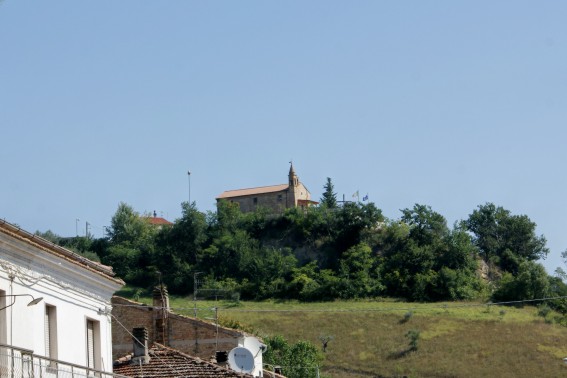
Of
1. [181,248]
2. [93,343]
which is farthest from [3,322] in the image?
[181,248]

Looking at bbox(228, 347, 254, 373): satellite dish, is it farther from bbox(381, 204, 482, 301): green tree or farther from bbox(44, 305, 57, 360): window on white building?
bbox(381, 204, 482, 301): green tree

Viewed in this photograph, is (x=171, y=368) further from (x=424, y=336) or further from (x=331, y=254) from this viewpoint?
(x=331, y=254)

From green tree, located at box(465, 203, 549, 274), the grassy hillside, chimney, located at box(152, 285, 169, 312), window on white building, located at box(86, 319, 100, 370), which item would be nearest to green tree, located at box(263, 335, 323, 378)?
the grassy hillside

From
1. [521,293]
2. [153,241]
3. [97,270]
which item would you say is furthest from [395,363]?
[97,270]

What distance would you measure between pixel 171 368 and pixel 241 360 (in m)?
2.09

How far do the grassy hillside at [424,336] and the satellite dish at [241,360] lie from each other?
75.4 metres

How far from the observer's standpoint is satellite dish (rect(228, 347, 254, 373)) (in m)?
30.2

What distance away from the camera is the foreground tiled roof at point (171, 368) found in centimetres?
2819

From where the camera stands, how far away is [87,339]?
69.6ft

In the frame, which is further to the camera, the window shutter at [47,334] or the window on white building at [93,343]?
the window on white building at [93,343]

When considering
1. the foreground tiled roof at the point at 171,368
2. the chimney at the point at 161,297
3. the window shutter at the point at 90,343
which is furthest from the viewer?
the chimney at the point at 161,297

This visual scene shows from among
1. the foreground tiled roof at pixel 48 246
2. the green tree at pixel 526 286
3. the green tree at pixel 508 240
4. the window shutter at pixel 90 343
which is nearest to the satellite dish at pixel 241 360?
the foreground tiled roof at pixel 48 246

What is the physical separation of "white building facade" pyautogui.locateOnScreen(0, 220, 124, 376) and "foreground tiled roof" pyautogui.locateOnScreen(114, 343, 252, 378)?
19.2 ft

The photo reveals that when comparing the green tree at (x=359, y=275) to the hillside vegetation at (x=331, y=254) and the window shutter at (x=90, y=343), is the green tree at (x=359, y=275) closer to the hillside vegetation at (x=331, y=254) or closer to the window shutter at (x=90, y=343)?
the hillside vegetation at (x=331, y=254)
